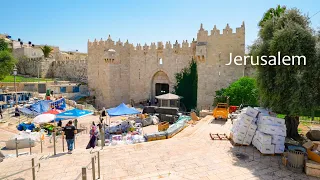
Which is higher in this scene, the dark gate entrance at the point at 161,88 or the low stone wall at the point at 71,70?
the low stone wall at the point at 71,70

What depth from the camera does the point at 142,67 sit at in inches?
969

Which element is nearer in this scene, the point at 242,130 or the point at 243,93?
the point at 242,130

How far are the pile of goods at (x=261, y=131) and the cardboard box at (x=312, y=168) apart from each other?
1.20 metres

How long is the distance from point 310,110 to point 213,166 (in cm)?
375

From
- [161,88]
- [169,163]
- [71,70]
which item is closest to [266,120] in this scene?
[169,163]

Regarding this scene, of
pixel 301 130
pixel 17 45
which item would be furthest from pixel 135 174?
pixel 17 45

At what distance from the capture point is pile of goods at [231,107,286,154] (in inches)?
269

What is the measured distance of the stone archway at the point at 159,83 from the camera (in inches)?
940

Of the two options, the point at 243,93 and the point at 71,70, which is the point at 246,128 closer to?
the point at 243,93

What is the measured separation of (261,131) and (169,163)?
3.13m

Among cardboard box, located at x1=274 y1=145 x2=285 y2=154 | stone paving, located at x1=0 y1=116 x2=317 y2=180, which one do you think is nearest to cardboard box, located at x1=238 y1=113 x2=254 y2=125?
stone paving, located at x1=0 y1=116 x2=317 y2=180

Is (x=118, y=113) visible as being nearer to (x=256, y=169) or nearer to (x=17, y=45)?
(x=256, y=169)

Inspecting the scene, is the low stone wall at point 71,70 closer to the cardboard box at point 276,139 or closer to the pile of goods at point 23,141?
the pile of goods at point 23,141

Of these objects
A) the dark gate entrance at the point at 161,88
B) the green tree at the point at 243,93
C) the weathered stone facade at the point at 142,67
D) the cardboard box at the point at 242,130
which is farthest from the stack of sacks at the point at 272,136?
the dark gate entrance at the point at 161,88
